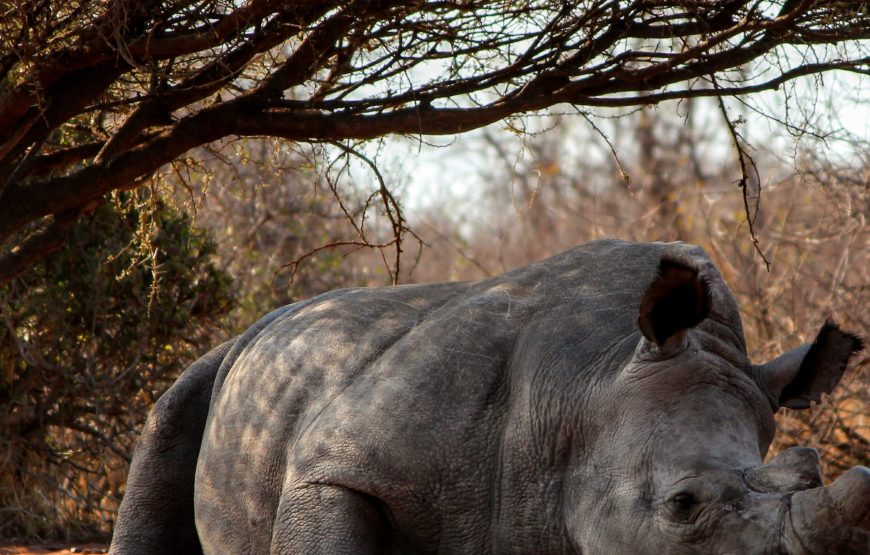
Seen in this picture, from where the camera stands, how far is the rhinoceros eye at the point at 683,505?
318 cm

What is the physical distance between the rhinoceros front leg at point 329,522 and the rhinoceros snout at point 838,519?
4.77 ft

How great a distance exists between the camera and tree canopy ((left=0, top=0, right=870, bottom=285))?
4.99 metres

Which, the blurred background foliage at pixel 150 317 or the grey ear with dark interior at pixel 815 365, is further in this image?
the blurred background foliage at pixel 150 317

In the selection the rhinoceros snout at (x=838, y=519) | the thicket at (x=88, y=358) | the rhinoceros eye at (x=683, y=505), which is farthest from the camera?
the thicket at (x=88, y=358)

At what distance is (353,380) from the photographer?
423 centimetres

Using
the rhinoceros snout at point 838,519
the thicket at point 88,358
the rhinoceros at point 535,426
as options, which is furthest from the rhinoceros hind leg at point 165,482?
the rhinoceros snout at point 838,519

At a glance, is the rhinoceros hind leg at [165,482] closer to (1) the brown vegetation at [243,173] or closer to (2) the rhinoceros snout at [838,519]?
(1) the brown vegetation at [243,173]

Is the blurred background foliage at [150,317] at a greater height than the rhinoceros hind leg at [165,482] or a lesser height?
greater

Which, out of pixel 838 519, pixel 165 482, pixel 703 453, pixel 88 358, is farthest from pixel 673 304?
pixel 88 358

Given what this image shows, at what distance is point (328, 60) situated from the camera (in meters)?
5.80

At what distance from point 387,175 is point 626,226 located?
8.09ft

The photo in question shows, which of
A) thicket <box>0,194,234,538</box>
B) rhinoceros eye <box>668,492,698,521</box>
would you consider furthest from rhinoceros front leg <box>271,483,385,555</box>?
thicket <box>0,194,234,538</box>

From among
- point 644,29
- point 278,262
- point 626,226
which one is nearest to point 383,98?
point 644,29

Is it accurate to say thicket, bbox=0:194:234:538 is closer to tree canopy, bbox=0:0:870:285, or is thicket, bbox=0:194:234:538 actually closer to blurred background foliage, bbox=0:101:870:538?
blurred background foliage, bbox=0:101:870:538
